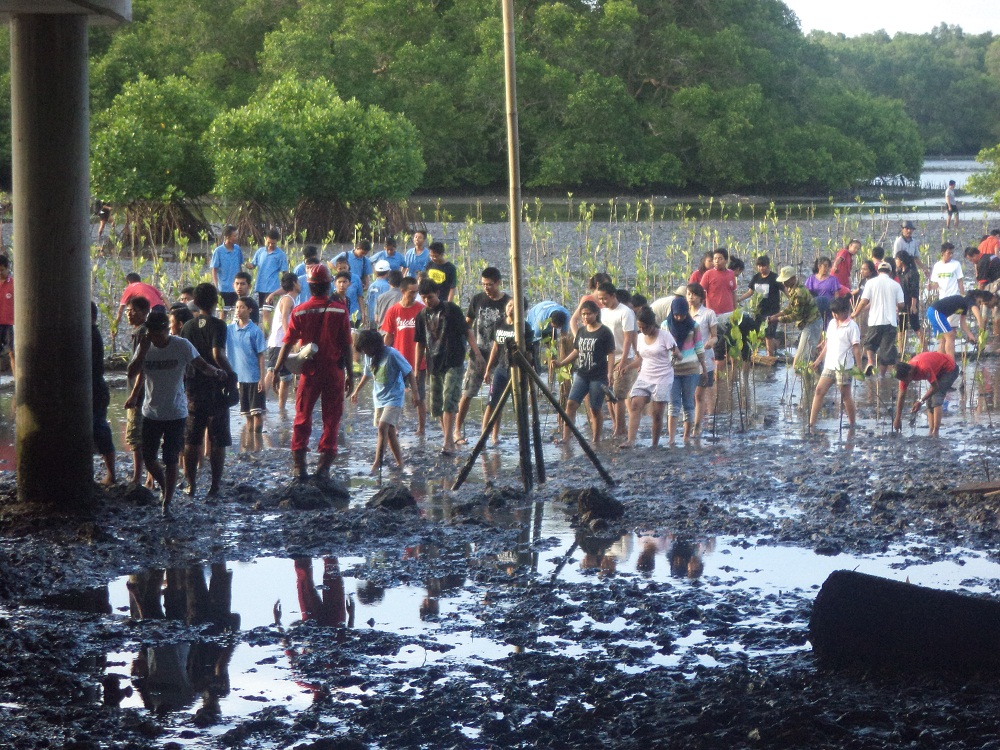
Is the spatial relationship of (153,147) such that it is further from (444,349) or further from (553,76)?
(553,76)

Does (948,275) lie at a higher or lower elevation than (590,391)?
higher

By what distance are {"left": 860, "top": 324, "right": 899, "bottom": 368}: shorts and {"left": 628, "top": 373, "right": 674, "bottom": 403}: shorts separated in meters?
4.32

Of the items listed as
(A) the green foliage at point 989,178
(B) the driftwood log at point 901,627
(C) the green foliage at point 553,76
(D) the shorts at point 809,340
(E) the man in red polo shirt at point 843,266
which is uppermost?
(C) the green foliage at point 553,76

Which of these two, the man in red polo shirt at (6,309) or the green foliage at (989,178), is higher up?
the green foliage at (989,178)

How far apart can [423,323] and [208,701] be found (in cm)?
627

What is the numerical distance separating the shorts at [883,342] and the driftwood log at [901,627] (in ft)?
30.6

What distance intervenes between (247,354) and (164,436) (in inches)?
117

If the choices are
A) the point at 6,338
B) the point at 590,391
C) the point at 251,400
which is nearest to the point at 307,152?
the point at 6,338

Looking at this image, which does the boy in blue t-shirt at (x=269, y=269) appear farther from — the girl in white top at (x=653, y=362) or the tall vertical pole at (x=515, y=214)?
the tall vertical pole at (x=515, y=214)

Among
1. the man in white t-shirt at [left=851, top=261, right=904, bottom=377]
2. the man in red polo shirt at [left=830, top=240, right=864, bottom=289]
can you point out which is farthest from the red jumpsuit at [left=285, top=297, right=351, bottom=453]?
the man in red polo shirt at [left=830, top=240, right=864, bottom=289]

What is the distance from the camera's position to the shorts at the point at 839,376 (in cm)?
1274

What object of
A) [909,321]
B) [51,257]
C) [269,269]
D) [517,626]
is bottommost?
[517,626]

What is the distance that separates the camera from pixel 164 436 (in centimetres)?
936

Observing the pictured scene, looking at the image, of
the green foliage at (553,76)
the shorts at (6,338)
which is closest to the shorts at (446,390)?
the shorts at (6,338)
